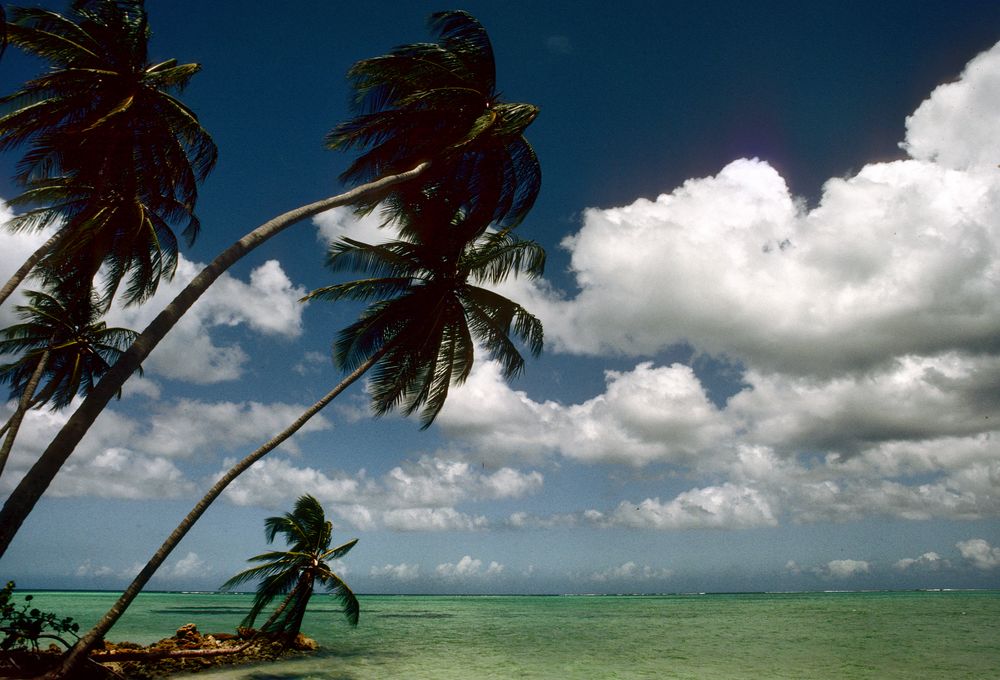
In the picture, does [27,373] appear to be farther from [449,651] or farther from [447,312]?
[449,651]

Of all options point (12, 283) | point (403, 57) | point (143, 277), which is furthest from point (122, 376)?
point (403, 57)

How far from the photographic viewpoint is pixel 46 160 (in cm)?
1144

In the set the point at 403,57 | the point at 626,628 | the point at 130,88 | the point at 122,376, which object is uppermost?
the point at 403,57

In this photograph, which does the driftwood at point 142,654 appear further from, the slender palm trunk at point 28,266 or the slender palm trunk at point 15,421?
the slender palm trunk at point 28,266

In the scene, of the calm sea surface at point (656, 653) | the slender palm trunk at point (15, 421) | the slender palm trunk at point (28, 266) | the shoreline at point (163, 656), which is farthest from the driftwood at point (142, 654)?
the slender palm trunk at point (28, 266)

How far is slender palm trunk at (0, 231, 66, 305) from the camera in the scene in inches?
409

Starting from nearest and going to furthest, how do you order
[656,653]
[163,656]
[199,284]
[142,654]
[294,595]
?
[199,284]
[294,595]
[163,656]
[142,654]
[656,653]

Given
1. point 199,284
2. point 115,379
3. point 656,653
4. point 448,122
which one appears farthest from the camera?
point 656,653

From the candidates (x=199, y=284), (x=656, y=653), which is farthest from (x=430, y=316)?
(x=656, y=653)

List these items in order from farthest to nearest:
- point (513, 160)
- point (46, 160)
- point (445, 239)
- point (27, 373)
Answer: point (27, 373), point (445, 239), point (513, 160), point (46, 160)

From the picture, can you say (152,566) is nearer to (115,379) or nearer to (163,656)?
(115,379)

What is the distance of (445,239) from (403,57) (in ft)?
14.7

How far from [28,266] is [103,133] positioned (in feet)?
10.6

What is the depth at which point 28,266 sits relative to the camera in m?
11.2
